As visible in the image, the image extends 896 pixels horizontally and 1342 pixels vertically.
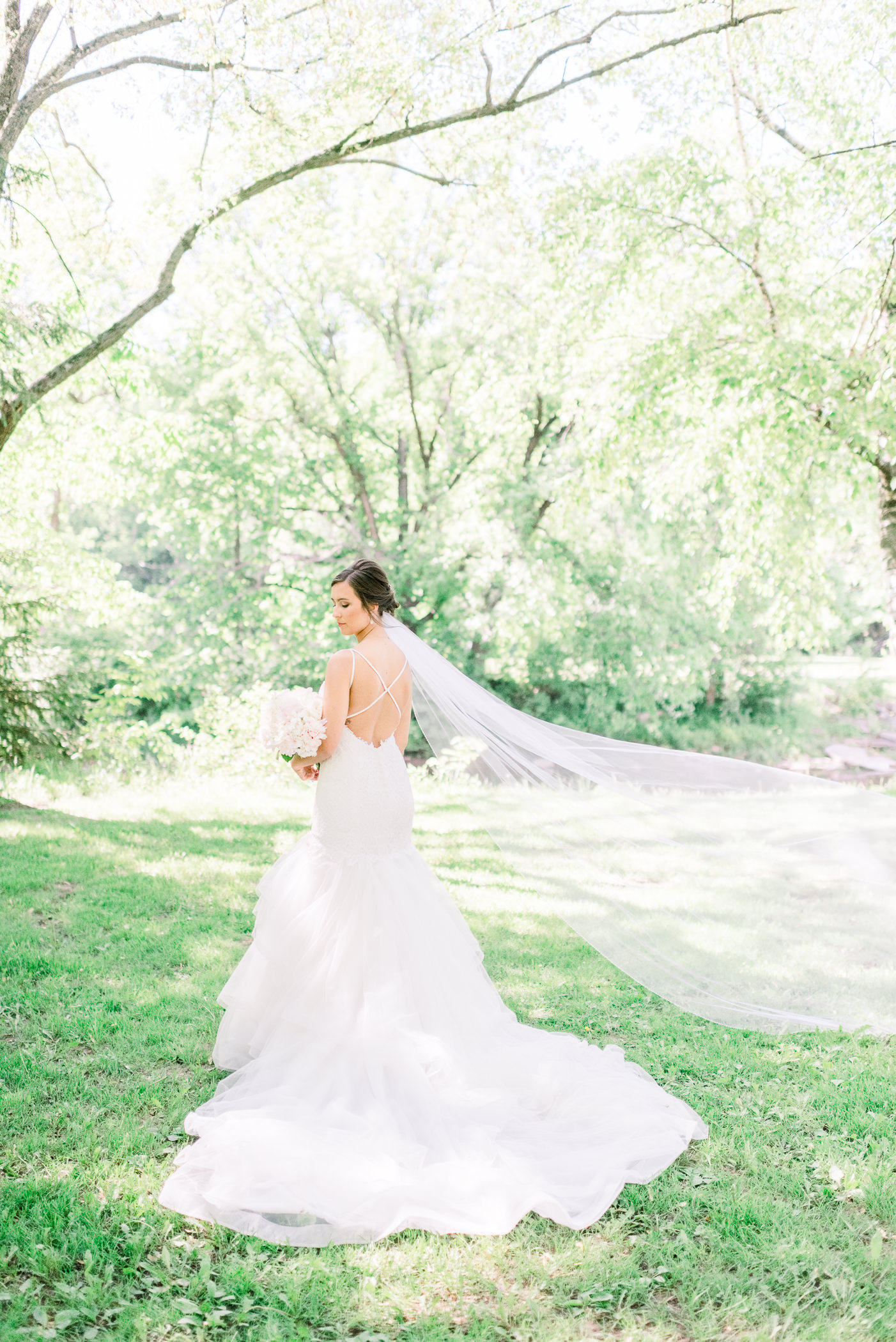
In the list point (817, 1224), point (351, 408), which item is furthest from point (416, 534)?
point (817, 1224)

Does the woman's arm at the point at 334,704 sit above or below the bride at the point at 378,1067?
above

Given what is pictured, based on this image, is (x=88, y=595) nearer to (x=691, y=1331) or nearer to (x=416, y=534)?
(x=416, y=534)

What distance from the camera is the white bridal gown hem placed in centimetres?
311

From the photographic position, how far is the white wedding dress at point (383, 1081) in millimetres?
3109

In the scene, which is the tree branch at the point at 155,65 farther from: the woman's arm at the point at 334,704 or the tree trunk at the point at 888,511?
the tree trunk at the point at 888,511

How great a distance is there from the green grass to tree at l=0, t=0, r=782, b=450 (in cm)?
541

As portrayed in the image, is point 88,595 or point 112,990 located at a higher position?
point 88,595

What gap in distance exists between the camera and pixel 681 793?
463 centimetres

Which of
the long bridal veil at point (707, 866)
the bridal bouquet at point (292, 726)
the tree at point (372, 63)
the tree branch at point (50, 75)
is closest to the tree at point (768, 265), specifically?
the tree at point (372, 63)

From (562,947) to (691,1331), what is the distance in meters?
3.28

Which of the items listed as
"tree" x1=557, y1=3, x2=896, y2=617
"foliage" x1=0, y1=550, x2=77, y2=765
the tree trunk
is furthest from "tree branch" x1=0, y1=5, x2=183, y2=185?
the tree trunk

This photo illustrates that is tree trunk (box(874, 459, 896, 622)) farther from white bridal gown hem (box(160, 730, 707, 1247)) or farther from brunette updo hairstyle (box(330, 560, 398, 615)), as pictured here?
white bridal gown hem (box(160, 730, 707, 1247))

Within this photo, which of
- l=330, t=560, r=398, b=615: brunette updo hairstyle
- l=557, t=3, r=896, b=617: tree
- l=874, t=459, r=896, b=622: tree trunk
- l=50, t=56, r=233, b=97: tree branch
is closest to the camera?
l=330, t=560, r=398, b=615: brunette updo hairstyle

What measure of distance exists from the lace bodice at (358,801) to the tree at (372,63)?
17.8 feet
